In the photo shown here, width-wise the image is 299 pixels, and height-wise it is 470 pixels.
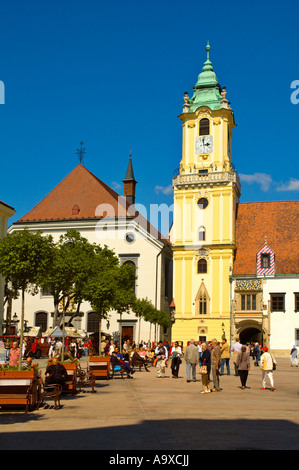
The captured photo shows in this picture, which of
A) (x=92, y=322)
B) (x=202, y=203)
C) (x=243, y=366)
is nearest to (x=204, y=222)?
(x=202, y=203)

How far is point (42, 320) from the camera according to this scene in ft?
186

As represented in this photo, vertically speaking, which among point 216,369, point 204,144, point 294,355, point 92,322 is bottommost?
point 294,355

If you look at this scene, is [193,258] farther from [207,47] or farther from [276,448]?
[276,448]

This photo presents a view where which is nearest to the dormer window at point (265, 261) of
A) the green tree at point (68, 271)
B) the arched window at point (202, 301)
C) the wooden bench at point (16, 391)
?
the arched window at point (202, 301)

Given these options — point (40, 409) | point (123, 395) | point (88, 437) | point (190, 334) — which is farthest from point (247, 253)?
point (88, 437)

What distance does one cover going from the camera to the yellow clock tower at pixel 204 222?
55.5 m

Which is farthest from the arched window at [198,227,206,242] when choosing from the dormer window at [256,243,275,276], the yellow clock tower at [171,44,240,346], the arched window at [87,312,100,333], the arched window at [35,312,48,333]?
the arched window at [35,312,48,333]

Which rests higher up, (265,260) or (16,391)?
(265,260)

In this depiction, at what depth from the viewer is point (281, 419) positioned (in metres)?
13.1

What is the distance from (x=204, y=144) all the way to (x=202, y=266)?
1157cm

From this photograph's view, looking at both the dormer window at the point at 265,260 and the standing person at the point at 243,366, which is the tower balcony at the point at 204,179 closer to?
the dormer window at the point at 265,260

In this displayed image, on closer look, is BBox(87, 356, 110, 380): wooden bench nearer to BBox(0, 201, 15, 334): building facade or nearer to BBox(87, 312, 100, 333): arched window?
BBox(0, 201, 15, 334): building facade

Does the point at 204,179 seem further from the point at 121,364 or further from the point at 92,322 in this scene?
the point at 121,364

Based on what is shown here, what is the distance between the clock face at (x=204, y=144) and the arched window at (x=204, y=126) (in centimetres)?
46
